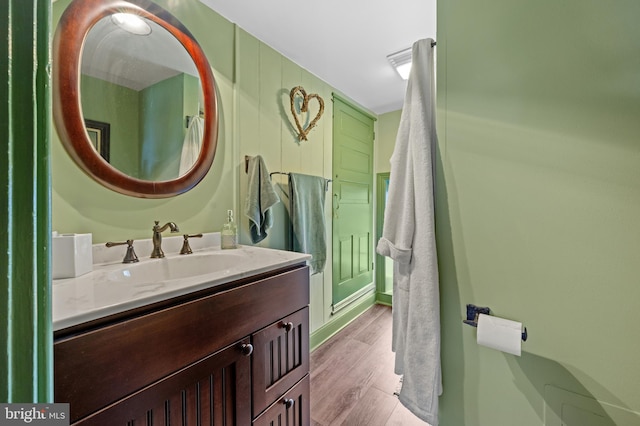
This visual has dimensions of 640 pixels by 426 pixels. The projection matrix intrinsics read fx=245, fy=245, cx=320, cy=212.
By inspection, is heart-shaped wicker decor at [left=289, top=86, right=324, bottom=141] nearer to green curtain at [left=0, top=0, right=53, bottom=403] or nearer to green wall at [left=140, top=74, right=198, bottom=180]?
green wall at [left=140, top=74, right=198, bottom=180]

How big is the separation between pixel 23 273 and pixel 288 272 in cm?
77

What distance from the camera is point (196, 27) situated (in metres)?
1.27

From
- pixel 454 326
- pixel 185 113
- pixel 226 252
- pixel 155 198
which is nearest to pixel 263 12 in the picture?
pixel 185 113

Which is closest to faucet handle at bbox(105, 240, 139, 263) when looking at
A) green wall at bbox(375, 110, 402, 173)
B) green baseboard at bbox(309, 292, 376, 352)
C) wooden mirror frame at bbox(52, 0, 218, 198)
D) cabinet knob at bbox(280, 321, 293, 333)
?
wooden mirror frame at bbox(52, 0, 218, 198)

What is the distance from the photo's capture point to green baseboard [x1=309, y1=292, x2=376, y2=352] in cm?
199

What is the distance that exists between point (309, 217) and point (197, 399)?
4.04ft

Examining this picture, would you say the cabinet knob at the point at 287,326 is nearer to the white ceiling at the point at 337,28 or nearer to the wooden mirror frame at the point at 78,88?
the wooden mirror frame at the point at 78,88

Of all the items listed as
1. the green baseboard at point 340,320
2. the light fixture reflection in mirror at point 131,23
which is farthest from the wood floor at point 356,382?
the light fixture reflection in mirror at point 131,23

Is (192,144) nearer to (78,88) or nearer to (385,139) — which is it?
(78,88)

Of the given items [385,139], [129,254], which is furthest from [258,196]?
[385,139]

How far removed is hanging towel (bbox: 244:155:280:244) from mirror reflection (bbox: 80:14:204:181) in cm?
32

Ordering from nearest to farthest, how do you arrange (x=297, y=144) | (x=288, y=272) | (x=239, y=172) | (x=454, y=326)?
(x=454, y=326), (x=288, y=272), (x=239, y=172), (x=297, y=144)

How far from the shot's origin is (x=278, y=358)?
95cm

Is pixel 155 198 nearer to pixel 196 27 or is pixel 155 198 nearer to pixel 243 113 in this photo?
→ pixel 243 113
